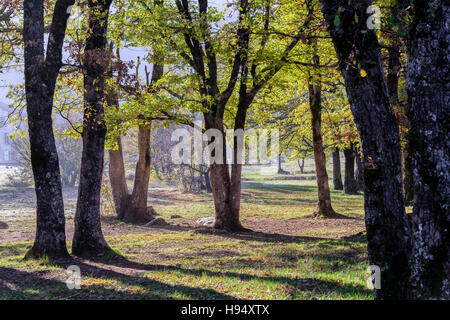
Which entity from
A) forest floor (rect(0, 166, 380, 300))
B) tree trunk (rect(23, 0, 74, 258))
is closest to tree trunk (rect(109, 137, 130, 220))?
forest floor (rect(0, 166, 380, 300))

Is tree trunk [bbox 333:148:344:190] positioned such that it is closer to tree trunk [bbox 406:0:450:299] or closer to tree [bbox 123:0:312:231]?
tree [bbox 123:0:312:231]

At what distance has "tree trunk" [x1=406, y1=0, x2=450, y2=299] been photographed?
4004 millimetres

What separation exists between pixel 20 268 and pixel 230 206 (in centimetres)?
846

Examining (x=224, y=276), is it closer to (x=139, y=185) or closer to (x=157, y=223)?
(x=157, y=223)

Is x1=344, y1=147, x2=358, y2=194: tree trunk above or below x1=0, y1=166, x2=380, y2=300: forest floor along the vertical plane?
above

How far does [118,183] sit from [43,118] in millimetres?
11340

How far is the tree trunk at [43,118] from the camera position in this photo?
9086mm

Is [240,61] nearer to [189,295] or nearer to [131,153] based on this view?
[189,295]

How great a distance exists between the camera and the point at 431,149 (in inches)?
159

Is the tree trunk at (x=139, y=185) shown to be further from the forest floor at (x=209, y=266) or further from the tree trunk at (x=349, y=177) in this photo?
the tree trunk at (x=349, y=177)

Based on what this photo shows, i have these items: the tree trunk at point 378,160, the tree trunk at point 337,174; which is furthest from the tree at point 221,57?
the tree trunk at point 337,174

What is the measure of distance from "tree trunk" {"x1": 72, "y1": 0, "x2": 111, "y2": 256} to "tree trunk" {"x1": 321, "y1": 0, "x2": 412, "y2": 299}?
23.1 feet

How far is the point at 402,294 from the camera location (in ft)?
14.8

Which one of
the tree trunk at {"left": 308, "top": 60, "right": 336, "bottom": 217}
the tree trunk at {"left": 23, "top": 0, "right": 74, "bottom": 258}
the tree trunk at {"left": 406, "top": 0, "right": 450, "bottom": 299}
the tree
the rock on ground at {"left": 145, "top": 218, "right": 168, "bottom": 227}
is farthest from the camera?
the rock on ground at {"left": 145, "top": 218, "right": 168, "bottom": 227}
